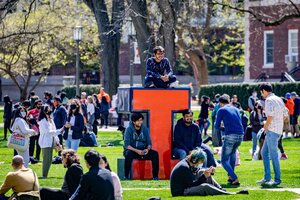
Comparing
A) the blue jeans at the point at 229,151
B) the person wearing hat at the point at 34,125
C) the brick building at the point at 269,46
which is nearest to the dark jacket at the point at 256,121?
the person wearing hat at the point at 34,125

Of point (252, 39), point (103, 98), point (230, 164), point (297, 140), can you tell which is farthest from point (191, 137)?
point (252, 39)

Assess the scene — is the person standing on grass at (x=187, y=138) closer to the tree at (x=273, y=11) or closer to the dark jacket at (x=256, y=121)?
the tree at (x=273, y=11)

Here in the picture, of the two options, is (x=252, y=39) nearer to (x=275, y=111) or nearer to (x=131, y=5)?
(x=131, y=5)

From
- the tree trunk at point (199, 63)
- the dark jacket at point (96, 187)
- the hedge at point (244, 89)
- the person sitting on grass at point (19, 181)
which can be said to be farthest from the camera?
the tree trunk at point (199, 63)

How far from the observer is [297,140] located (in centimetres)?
3731

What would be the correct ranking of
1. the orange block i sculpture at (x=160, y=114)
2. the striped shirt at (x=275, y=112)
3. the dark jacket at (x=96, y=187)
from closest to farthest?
the dark jacket at (x=96, y=187) → the striped shirt at (x=275, y=112) → the orange block i sculpture at (x=160, y=114)

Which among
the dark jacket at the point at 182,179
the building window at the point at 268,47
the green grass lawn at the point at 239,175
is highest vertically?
the building window at the point at 268,47

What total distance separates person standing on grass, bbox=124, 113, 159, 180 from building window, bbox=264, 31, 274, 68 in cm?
4042

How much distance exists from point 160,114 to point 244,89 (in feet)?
97.8

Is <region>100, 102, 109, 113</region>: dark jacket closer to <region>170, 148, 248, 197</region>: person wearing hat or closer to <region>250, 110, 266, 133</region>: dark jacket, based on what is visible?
<region>250, 110, 266, 133</region>: dark jacket

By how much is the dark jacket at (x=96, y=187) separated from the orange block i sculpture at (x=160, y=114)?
25.5 feet

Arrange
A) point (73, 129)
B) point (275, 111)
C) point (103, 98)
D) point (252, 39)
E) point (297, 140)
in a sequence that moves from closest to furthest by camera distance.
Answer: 1. point (275, 111)
2. point (73, 129)
3. point (297, 140)
4. point (103, 98)
5. point (252, 39)

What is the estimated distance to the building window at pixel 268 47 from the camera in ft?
207

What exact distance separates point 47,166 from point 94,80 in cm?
6135
